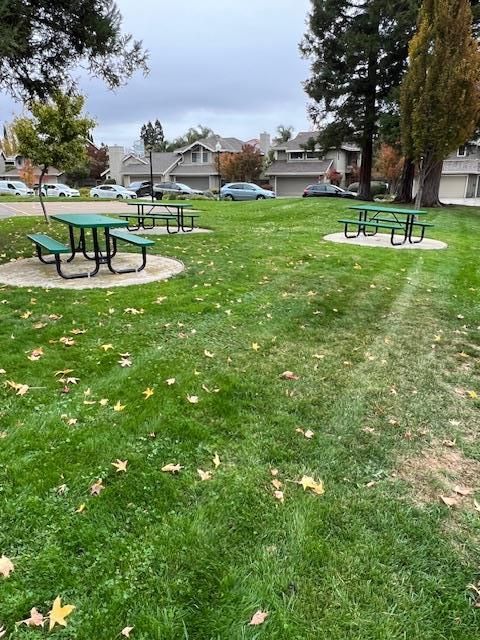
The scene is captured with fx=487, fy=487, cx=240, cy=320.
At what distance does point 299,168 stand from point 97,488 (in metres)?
50.2

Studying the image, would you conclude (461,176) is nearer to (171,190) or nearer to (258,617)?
(171,190)

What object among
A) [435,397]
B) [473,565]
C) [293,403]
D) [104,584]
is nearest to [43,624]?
[104,584]

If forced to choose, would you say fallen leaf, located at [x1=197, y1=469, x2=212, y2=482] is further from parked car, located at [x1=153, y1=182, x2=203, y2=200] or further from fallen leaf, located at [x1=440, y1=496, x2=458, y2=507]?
parked car, located at [x1=153, y1=182, x2=203, y2=200]

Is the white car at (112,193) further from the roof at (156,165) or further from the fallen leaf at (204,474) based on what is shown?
the fallen leaf at (204,474)

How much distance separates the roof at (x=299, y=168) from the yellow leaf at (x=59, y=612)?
49.9 metres

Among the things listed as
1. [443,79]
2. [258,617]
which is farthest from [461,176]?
[258,617]

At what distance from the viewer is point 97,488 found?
8.63 ft

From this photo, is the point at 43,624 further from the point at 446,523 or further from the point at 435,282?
the point at 435,282

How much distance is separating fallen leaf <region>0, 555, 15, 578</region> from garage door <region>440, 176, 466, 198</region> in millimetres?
50777

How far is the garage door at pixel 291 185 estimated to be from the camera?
4999 centimetres

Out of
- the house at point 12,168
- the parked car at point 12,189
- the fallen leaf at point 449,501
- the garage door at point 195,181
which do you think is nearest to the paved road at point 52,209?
the parked car at point 12,189

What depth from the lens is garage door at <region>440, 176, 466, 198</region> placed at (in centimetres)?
4692

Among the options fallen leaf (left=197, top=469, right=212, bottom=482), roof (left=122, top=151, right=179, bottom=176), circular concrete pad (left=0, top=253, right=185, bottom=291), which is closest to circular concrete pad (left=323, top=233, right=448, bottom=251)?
circular concrete pad (left=0, top=253, right=185, bottom=291)

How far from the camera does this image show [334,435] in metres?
3.29
